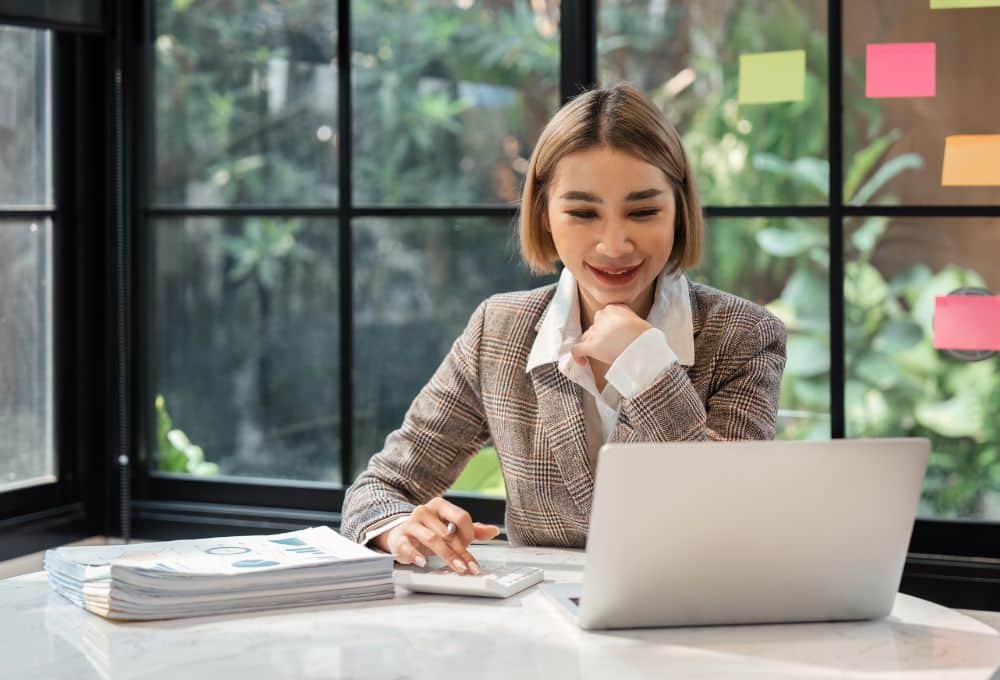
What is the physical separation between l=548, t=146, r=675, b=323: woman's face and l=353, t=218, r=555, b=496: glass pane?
2.98ft

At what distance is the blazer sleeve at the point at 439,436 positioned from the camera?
2.05 meters

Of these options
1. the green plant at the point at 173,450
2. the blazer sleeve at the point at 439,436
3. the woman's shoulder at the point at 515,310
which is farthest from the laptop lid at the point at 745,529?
the green plant at the point at 173,450

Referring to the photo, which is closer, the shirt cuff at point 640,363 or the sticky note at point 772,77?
the shirt cuff at point 640,363

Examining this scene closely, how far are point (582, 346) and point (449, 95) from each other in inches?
47.9

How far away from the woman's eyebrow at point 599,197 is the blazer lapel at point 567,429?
26 cm

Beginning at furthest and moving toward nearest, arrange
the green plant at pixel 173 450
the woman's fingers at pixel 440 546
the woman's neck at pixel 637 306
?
1. the green plant at pixel 173 450
2. the woman's neck at pixel 637 306
3. the woman's fingers at pixel 440 546

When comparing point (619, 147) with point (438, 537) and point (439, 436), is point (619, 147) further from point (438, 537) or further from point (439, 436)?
point (438, 537)

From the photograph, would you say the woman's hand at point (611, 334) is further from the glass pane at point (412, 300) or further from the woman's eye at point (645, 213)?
the glass pane at point (412, 300)

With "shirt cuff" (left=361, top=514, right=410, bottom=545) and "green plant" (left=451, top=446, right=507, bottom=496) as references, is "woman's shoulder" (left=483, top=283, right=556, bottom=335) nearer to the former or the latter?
"shirt cuff" (left=361, top=514, right=410, bottom=545)

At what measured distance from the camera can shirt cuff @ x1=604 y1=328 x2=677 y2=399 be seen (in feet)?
5.93

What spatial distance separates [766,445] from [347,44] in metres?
1.95

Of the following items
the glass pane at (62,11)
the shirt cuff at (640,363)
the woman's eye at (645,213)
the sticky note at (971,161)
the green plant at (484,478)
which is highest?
the glass pane at (62,11)

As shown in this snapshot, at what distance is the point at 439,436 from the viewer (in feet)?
6.87

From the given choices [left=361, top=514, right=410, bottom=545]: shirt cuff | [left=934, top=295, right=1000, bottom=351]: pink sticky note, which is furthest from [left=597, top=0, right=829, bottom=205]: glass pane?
[left=361, top=514, right=410, bottom=545]: shirt cuff
